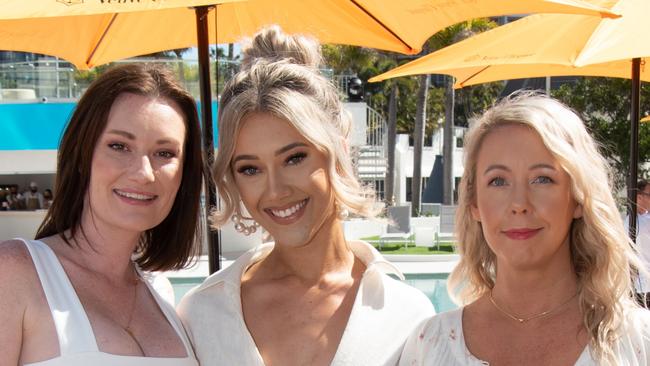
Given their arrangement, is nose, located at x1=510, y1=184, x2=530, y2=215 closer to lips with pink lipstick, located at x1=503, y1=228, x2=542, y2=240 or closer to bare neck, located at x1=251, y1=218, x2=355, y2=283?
lips with pink lipstick, located at x1=503, y1=228, x2=542, y2=240

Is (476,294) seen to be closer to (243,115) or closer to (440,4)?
(243,115)

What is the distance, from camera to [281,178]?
2648 mm

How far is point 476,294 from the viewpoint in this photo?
102 inches

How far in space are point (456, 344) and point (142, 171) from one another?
3.76 ft

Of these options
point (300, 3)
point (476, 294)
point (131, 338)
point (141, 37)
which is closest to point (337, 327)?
point (476, 294)

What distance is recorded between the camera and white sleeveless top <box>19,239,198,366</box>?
87.2 inches

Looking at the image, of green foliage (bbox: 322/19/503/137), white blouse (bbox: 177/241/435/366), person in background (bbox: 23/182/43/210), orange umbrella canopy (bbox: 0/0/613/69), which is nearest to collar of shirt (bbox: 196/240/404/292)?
white blouse (bbox: 177/241/435/366)

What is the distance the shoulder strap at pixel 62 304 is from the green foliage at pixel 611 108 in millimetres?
20743

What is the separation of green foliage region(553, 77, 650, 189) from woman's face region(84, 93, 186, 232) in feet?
66.9

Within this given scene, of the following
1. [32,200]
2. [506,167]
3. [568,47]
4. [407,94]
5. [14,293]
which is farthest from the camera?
[407,94]

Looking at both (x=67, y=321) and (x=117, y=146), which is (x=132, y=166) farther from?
(x=67, y=321)

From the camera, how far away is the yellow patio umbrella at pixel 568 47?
4.89 m

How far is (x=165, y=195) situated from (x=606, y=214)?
1.45 metres

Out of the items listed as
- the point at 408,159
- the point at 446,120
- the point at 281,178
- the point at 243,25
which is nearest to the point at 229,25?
the point at 243,25
